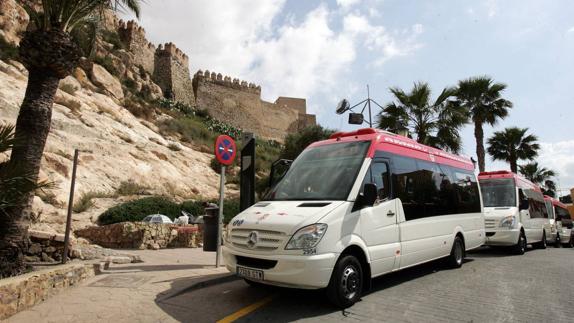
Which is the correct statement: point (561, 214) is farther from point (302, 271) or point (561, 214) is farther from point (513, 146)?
point (302, 271)

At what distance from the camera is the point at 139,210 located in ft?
44.5

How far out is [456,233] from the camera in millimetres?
7719

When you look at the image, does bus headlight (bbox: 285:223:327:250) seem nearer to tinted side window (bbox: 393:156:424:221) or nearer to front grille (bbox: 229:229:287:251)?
front grille (bbox: 229:229:287:251)

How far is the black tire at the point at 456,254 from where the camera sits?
25.0 feet

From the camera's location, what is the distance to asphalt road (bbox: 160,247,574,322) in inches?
170

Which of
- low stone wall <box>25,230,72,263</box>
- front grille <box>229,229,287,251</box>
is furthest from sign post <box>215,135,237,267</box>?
low stone wall <box>25,230,72,263</box>

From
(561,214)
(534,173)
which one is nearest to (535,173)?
(534,173)

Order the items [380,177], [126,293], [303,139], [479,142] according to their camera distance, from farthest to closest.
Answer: [303,139], [479,142], [380,177], [126,293]

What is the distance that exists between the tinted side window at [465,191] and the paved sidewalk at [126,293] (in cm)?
536

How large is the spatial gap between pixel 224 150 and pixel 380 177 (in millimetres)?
3318

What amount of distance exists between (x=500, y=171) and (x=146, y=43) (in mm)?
48385

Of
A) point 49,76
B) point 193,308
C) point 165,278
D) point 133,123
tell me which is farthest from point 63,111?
point 193,308

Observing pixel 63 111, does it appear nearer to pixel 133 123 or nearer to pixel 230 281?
pixel 133 123

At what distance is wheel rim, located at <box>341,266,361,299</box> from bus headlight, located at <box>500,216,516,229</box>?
7.88 meters
